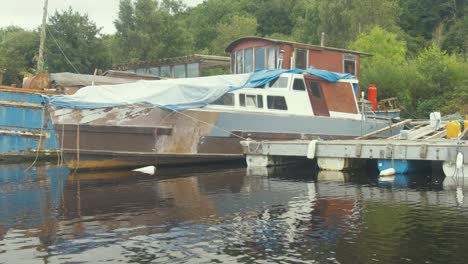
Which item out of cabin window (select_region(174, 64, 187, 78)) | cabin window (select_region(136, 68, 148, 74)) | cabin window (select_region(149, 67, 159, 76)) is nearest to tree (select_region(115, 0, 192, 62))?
cabin window (select_region(136, 68, 148, 74))

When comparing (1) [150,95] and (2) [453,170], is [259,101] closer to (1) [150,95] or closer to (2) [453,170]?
(1) [150,95]

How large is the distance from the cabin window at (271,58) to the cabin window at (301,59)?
106 centimetres

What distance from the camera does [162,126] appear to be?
17.4m

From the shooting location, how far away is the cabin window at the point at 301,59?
22016mm

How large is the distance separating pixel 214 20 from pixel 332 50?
190 feet

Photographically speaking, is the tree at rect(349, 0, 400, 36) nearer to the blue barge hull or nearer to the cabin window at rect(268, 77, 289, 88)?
the cabin window at rect(268, 77, 289, 88)

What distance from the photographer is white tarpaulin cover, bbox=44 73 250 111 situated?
675 inches

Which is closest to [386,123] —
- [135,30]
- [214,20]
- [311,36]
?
[135,30]

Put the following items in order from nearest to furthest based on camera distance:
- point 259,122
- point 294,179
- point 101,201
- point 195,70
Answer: point 101,201
point 294,179
point 259,122
point 195,70

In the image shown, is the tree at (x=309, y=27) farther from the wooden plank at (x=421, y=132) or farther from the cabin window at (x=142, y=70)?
the wooden plank at (x=421, y=132)

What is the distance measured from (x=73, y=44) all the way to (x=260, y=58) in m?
27.5

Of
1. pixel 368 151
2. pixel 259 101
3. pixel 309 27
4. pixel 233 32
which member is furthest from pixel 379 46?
pixel 368 151

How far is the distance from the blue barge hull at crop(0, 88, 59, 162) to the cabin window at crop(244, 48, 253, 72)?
8890 millimetres

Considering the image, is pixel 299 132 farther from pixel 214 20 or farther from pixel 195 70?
pixel 214 20
